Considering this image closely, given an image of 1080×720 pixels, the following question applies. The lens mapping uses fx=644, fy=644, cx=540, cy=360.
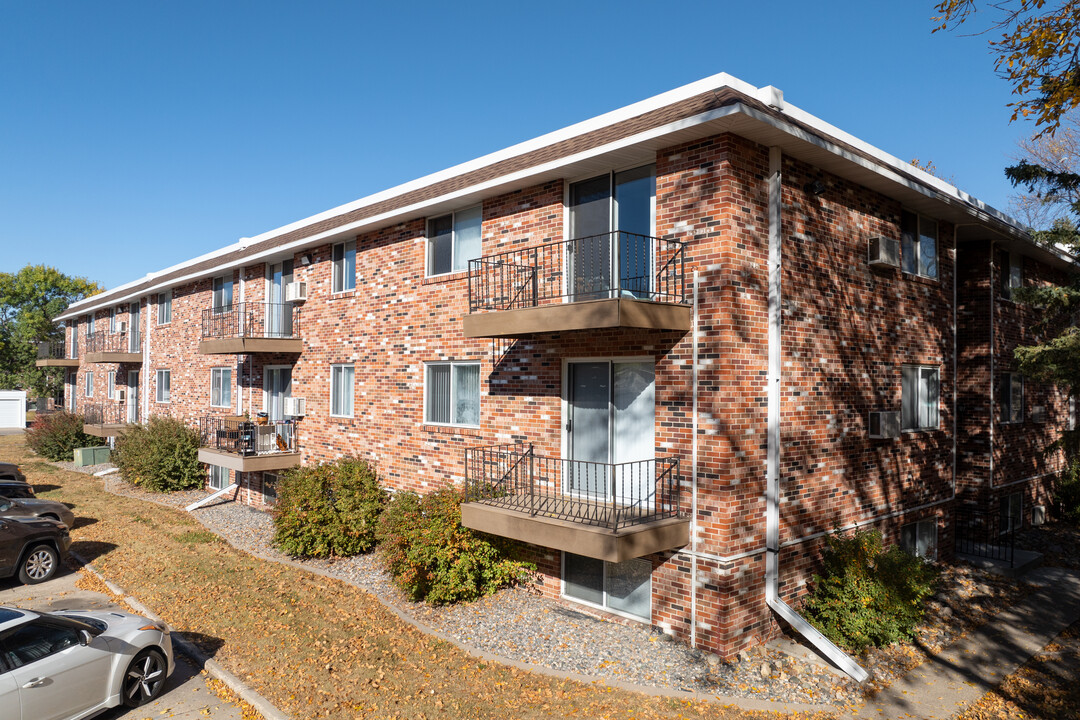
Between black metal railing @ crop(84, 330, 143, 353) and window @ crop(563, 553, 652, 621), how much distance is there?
23115 millimetres

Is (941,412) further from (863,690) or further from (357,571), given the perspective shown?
(357,571)

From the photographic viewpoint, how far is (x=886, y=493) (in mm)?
10992

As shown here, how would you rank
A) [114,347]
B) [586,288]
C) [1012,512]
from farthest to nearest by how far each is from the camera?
[114,347], [1012,512], [586,288]

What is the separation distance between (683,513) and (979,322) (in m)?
9.28

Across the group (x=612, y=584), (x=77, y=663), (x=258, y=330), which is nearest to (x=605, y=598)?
(x=612, y=584)

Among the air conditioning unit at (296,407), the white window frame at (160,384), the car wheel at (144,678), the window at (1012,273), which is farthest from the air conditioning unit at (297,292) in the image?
the window at (1012,273)

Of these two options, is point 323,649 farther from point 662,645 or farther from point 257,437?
point 257,437

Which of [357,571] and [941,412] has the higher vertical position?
[941,412]

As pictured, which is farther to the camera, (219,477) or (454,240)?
(219,477)

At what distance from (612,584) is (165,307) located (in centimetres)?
2174

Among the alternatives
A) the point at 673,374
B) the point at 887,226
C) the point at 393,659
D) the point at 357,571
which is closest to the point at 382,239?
the point at 357,571

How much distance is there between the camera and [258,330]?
1794 centimetres

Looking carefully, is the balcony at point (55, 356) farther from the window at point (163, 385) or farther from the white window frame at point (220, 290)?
the white window frame at point (220, 290)

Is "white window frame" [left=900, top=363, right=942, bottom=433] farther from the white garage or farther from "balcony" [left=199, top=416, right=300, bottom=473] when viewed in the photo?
the white garage
